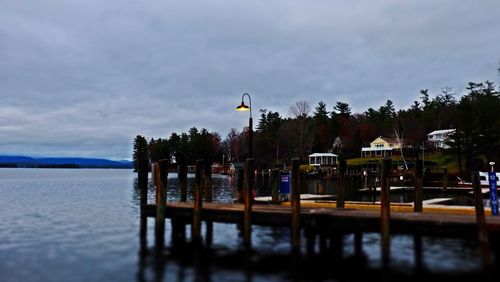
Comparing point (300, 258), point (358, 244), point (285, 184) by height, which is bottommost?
point (300, 258)

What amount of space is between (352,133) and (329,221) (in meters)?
123

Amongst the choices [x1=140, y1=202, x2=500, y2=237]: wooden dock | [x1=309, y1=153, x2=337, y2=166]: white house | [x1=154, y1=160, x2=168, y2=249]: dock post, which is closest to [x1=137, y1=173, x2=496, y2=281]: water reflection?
[x1=154, y1=160, x2=168, y2=249]: dock post

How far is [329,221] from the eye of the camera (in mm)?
16453

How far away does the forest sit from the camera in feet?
220

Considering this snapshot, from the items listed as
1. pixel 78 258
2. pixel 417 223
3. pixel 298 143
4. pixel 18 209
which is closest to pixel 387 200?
pixel 417 223

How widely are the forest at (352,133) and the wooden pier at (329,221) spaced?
50.9 meters

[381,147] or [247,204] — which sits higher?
[381,147]

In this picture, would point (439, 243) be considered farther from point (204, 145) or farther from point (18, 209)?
point (204, 145)

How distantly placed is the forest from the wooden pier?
167 ft

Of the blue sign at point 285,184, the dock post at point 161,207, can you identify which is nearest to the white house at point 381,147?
the blue sign at point 285,184

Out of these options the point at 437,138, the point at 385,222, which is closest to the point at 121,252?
the point at 385,222

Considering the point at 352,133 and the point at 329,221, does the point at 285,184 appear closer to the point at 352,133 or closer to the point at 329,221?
the point at 329,221

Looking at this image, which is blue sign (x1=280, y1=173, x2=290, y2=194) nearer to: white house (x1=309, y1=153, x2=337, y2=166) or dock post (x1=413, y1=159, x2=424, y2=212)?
dock post (x1=413, y1=159, x2=424, y2=212)

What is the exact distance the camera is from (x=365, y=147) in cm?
13150
